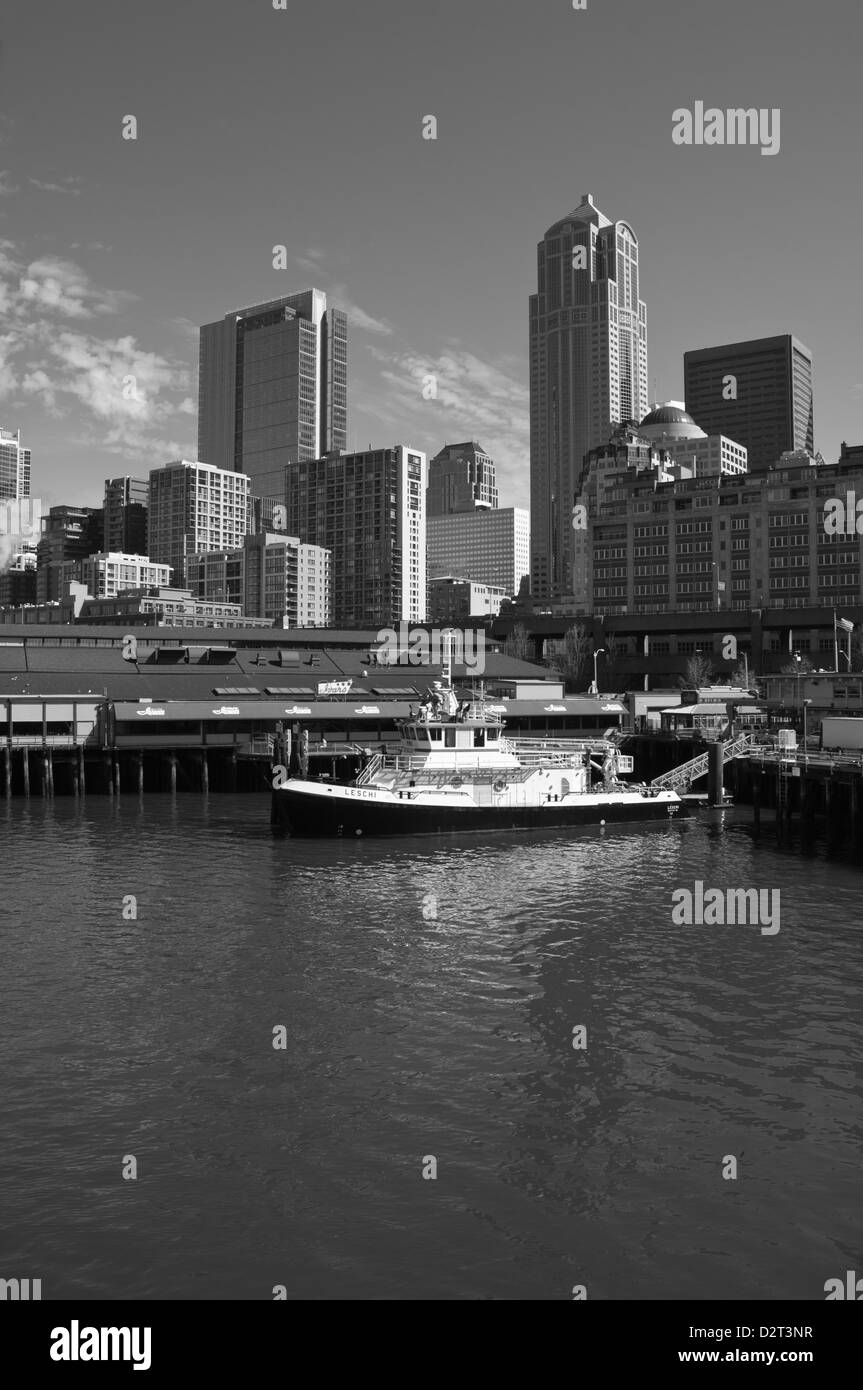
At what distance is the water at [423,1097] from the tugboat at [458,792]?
15445 millimetres

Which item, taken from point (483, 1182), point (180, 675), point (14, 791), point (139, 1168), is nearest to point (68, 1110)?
point (139, 1168)

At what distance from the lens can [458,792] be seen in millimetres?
61594

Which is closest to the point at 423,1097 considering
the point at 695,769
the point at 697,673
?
the point at 695,769

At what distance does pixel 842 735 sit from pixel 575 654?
94098mm

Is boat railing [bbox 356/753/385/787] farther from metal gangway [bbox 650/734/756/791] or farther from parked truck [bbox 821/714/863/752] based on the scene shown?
parked truck [bbox 821/714/863/752]

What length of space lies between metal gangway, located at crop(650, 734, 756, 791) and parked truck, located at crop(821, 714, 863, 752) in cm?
769

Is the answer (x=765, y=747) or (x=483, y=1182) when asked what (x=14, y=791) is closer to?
(x=765, y=747)

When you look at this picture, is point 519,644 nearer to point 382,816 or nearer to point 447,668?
point 447,668

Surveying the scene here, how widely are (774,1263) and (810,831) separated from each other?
4453cm

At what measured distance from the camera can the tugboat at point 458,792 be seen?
58.9 metres

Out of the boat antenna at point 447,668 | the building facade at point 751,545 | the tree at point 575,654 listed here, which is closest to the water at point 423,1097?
the boat antenna at point 447,668

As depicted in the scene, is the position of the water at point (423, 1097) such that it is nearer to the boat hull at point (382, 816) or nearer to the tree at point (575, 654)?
the boat hull at point (382, 816)

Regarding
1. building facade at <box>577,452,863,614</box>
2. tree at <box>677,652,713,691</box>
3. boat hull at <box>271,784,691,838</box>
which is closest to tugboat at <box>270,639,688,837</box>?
boat hull at <box>271,784,691,838</box>

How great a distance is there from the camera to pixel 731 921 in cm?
3956
